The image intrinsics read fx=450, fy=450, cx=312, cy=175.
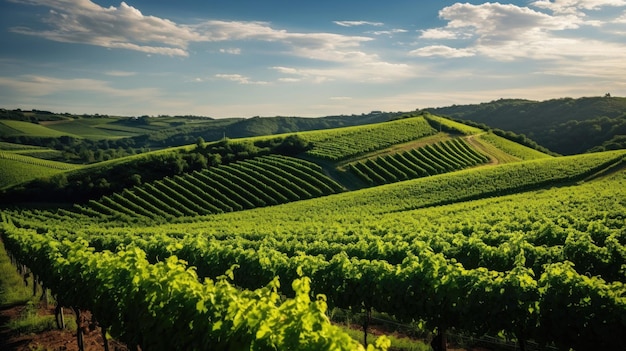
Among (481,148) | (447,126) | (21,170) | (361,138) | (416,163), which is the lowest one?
(21,170)

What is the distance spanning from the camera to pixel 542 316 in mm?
10719

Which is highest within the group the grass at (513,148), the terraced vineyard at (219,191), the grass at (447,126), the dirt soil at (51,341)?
the grass at (447,126)

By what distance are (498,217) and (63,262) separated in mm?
29046

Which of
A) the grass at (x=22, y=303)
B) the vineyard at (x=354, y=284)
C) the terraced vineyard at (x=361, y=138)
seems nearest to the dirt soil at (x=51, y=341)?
the grass at (x=22, y=303)

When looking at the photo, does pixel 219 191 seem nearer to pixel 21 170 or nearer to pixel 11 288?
pixel 11 288

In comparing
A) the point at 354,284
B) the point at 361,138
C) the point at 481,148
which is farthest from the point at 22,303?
the point at 481,148

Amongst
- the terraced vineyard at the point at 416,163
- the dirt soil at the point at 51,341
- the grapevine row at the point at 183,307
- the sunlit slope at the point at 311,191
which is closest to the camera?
the grapevine row at the point at 183,307

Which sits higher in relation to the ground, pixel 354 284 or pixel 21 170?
pixel 354 284

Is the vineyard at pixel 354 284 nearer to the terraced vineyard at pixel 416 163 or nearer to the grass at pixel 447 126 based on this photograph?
the terraced vineyard at pixel 416 163

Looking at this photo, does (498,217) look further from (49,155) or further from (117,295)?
→ (49,155)

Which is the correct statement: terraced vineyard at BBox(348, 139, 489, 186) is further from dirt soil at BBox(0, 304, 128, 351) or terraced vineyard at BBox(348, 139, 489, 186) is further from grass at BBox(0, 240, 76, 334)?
dirt soil at BBox(0, 304, 128, 351)

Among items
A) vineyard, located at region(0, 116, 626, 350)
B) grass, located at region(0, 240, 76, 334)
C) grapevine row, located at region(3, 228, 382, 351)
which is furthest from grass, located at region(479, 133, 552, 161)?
grapevine row, located at region(3, 228, 382, 351)

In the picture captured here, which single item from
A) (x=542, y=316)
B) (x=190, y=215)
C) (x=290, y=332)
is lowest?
(x=190, y=215)

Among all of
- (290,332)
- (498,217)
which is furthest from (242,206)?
(290,332)
